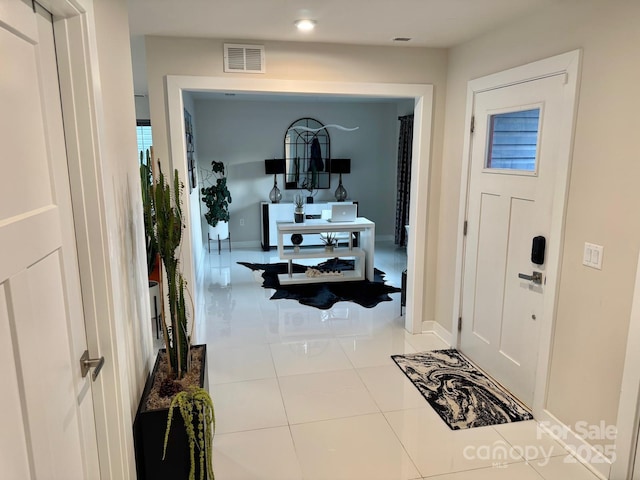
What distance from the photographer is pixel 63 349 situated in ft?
4.25

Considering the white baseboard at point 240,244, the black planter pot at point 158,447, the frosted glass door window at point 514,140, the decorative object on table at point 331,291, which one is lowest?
the decorative object on table at point 331,291

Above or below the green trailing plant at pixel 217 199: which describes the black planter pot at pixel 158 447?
below

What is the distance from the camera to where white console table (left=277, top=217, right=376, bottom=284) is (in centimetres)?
548

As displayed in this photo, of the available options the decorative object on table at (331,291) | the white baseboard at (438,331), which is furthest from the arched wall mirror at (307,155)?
the white baseboard at (438,331)

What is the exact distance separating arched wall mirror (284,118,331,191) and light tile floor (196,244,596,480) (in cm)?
391

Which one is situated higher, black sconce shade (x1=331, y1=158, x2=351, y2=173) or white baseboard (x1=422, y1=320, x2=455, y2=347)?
black sconce shade (x1=331, y1=158, x2=351, y2=173)

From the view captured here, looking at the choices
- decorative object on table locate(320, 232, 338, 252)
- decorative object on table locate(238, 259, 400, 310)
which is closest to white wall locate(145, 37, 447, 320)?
decorative object on table locate(238, 259, 400, 310)

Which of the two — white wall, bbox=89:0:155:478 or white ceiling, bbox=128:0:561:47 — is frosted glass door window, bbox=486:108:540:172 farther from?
white wall, bbox=89:0:155:478

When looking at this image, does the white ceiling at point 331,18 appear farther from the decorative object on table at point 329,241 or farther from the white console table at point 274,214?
the white console table at point 274,214

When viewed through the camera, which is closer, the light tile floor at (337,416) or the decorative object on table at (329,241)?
the light tile floor at (337,416)

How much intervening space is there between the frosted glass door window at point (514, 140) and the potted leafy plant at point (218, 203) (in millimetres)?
4725

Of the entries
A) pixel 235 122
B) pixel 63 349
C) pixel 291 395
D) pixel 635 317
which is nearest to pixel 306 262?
pixel 235 122

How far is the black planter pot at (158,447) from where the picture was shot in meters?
1.82

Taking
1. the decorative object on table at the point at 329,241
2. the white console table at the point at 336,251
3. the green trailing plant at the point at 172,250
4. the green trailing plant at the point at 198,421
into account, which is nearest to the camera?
the green trailing plant at the point at 198,421
